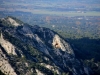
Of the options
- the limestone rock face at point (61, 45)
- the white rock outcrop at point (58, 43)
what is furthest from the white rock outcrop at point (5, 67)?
the limestone rock face at point (61, 45)

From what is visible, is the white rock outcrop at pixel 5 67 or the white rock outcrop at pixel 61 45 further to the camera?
the white rock outcrop at pixel 61 45

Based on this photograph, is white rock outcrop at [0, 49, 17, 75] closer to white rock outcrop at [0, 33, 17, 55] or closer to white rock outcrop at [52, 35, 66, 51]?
white rock outcrop at [0, 33, 17, 55]

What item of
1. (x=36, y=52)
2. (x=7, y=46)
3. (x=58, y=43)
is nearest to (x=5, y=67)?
(x=7, y=46)

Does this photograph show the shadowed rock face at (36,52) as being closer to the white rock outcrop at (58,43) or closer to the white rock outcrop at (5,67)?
the white rock outcrop at (58,43)

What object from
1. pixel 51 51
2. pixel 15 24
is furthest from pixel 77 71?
pixel 15 24

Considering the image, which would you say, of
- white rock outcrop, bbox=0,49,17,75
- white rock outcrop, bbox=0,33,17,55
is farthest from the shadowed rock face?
white rock outcrop, bbox=0,49,17,75

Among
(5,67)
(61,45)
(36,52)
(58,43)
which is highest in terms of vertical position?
(5,67)

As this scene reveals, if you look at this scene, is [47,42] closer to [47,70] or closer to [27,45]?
[27,45]

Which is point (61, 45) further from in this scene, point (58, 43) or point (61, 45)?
point (58, 43)

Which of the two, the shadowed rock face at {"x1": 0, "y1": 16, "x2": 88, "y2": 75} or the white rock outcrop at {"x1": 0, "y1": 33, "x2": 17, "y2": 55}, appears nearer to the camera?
the shadowed rock face at {"x1": 0, "y1": 16, "x2": 88, "y2": 75}
